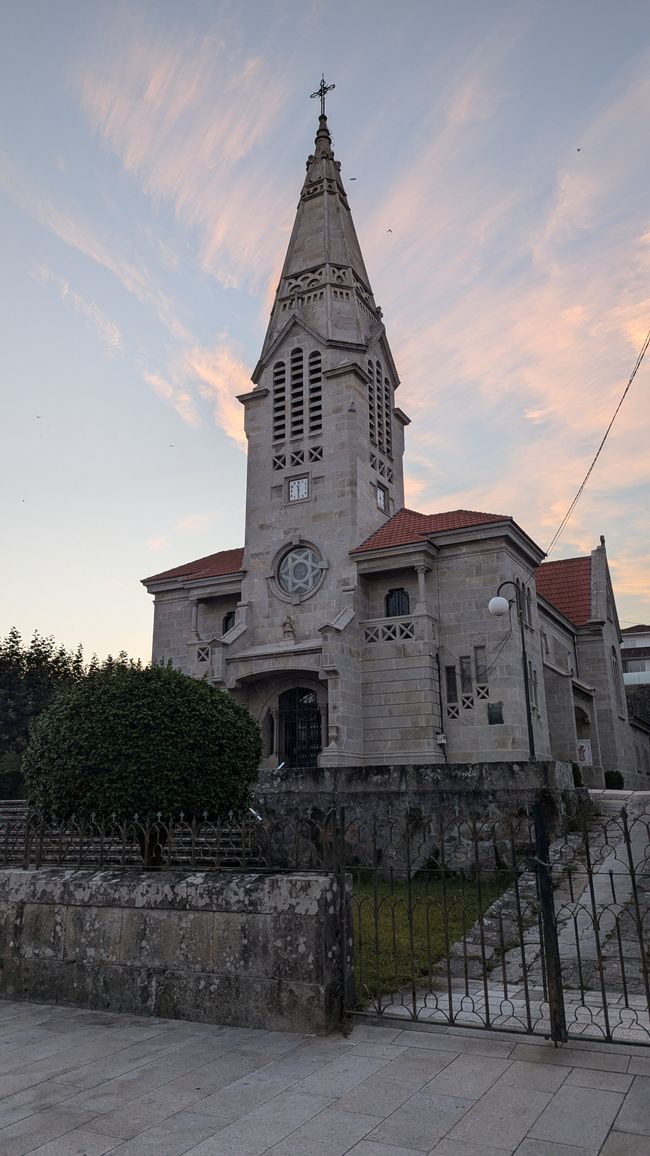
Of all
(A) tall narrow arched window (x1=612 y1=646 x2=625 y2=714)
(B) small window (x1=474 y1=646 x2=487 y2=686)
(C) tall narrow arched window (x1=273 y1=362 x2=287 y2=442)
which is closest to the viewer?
(B) small window (x1=474 y1=646 x2=487 y2=686)

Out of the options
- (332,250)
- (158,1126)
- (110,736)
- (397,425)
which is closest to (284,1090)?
(158,1126)

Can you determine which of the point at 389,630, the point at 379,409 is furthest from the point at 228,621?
the point at 379,409

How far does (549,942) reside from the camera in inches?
246

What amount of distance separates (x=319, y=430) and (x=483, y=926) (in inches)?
907

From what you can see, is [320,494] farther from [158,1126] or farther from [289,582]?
[158,1126]

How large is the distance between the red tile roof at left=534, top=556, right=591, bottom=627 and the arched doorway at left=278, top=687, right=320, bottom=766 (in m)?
15.1

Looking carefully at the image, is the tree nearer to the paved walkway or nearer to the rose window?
the rose window

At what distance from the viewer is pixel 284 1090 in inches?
208

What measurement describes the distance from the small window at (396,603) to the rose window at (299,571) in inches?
106

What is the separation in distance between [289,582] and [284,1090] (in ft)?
74.9

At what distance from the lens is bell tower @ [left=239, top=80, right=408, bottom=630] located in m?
27.6

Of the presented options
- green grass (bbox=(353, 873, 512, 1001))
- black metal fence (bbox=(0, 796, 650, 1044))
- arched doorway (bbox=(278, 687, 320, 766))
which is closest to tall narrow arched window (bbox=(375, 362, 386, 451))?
arched doorway (bbox=(278, 687, 320, 766))

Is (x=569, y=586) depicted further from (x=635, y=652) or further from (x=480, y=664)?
(x=635, y=652)

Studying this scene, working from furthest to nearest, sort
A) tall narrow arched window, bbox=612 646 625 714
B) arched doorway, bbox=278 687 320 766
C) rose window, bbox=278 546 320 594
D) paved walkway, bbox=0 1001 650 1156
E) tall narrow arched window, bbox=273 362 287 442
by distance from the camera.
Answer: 1. tall narrow arched window, bbox=612 646 625 714
2. tall narrow arched window, bbox=273 362 287 442
3. rose window, bbox=278 546 320 594
4. arched doorway, bbox=278 687 320 766
5. paved walkway, bbox=0 1001 650 1156
